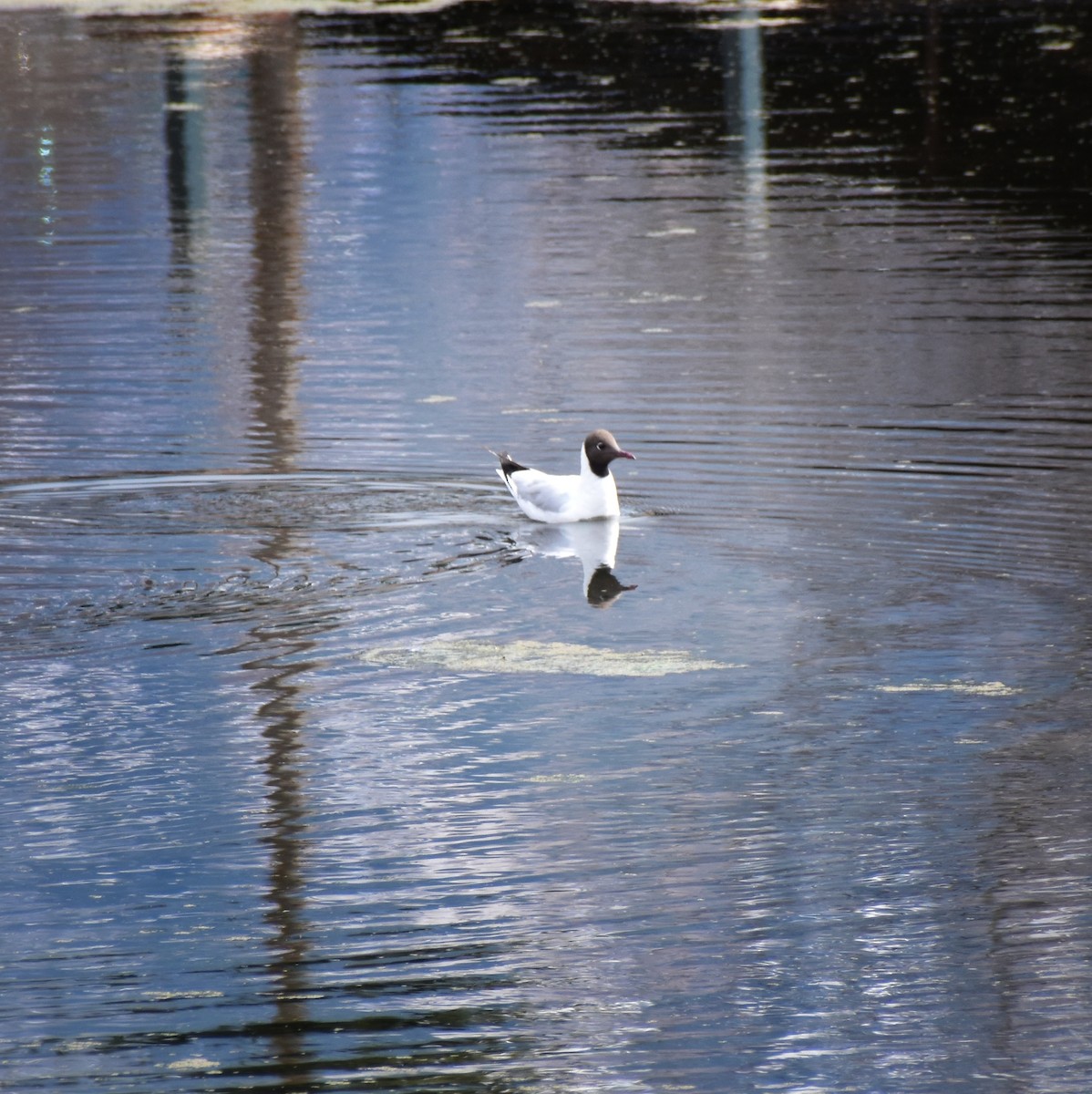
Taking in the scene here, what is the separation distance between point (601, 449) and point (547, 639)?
185cm

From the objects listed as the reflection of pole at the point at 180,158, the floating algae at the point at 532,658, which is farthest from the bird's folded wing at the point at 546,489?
the reflection of pole at the point at 180,158

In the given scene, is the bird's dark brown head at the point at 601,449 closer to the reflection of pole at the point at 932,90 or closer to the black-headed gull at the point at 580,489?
the black-headed gull at the point at 580,489

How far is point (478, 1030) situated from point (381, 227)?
13.6 meters

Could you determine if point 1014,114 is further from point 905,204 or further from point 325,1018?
point 325,1018

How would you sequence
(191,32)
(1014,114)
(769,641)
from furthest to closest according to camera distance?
(191,32) → (1014,114) → (769,641)

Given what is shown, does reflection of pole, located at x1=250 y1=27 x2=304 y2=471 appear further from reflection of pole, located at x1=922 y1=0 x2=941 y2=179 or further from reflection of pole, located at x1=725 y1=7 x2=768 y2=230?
reflection of pole, located at x1=922 y1=0 x2=941 y2=179

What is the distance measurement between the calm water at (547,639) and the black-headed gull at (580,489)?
15cm

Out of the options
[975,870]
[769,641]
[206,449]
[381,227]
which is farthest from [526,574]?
[381,227]

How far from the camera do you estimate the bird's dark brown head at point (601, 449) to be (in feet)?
32.8

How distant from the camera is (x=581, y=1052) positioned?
5031mm

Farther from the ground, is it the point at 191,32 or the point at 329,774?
the point at 191,32

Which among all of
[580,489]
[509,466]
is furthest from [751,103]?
[580,489]

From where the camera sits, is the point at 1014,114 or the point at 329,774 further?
the point at 1014,114

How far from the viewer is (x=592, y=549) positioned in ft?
32.1
